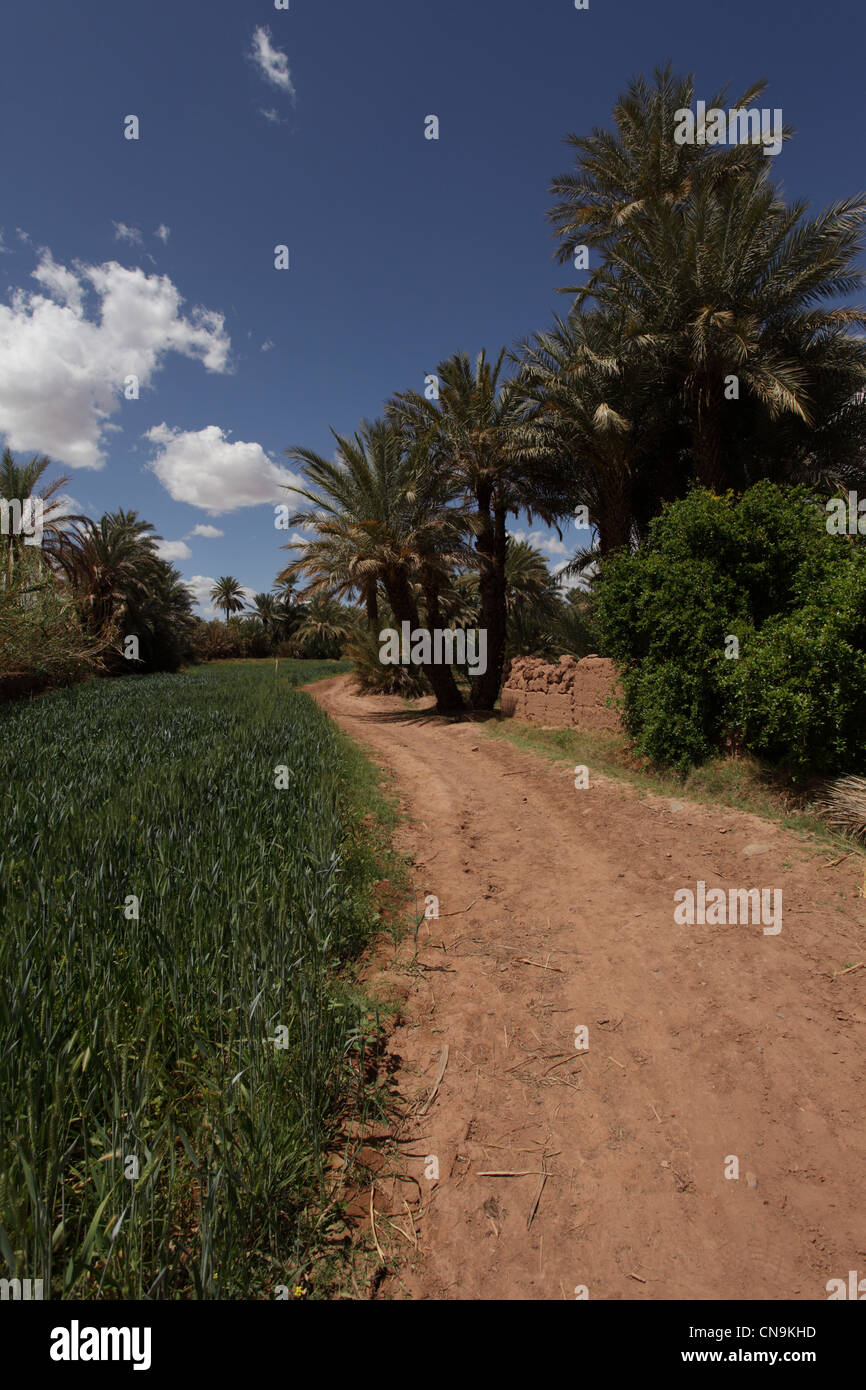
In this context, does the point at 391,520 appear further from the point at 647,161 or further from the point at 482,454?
the point at 647,161

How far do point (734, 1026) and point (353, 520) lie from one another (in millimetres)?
15277

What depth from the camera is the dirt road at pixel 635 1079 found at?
1.94 meters

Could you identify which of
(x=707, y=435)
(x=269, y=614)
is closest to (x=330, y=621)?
(x=269, y=614)

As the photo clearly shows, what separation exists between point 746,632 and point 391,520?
1083 cm

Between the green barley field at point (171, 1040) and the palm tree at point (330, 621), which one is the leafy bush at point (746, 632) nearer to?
the green barley field at point (171, 1040)

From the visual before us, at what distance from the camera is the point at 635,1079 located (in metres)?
2.74

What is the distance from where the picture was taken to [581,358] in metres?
12.0

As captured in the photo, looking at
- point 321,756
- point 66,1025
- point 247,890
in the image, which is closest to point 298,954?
point 247,890

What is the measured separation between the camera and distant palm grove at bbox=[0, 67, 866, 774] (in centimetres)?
696

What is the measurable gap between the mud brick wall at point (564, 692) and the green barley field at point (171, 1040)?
6616 mm

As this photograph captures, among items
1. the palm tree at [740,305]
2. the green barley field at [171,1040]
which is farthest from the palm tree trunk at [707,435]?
the green barley field at [171,1040]

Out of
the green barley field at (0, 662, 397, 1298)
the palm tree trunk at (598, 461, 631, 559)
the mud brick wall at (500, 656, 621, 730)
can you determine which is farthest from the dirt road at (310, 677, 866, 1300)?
the palm tree trunk at (598, 461, 631, 559)

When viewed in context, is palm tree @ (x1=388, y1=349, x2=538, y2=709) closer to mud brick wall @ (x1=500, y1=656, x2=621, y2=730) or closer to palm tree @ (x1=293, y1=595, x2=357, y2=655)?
mud brick wall @ (x1=500, y1=656, x2=621, y2=730)
